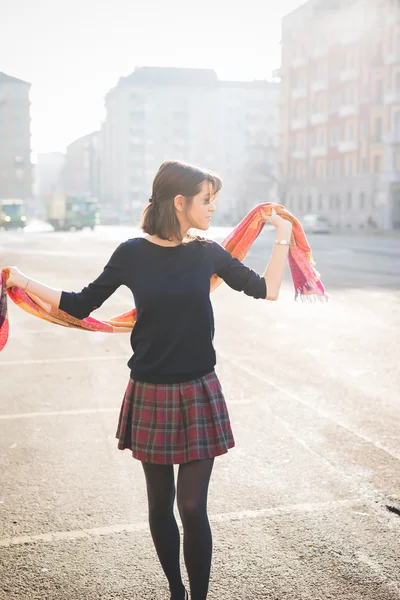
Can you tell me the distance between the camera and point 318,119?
266ft

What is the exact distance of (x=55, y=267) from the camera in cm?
2373

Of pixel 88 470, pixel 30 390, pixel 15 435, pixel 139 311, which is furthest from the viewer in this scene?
pixel 30 390

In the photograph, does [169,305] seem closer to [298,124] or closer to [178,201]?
[178,201]

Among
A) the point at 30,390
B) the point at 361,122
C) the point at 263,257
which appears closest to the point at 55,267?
the point at 263,257

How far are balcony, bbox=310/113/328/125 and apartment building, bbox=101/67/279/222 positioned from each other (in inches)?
2739

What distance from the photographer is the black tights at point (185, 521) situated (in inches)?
123

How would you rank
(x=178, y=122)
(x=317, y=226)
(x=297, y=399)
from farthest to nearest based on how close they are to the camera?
(x=178, y=122) → (x=317, y=226) → (x=297, y=399)

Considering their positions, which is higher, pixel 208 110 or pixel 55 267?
pixel 208 110

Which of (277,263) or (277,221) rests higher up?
(277,221)

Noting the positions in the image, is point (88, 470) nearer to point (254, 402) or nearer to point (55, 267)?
point (254, 402)

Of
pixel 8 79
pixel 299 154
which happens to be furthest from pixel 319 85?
pixel 8 79

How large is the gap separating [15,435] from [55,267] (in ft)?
58.5

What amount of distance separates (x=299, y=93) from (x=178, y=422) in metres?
85.4

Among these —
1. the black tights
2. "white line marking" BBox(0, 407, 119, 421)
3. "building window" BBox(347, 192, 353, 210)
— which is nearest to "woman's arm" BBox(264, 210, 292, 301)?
the black tights
